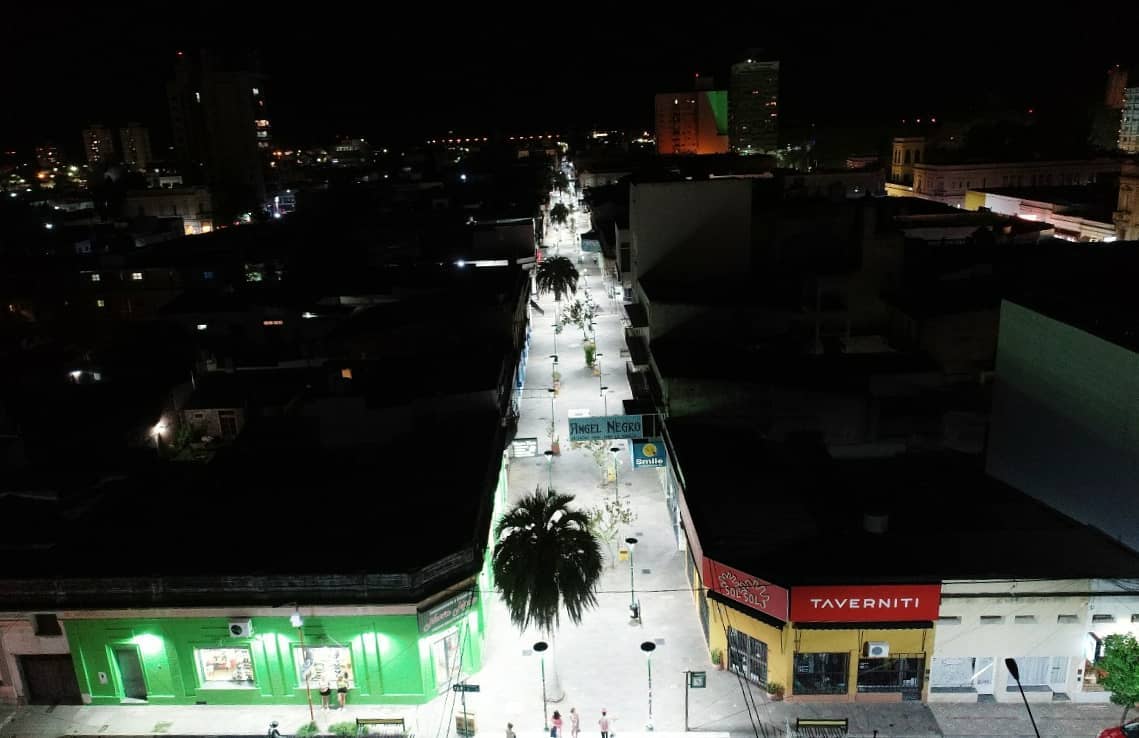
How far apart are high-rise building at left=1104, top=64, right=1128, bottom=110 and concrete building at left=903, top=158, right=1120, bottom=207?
136ft

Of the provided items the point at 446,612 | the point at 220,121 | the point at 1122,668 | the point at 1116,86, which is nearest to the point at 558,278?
the point at 446,612

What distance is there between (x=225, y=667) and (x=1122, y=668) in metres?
21.8

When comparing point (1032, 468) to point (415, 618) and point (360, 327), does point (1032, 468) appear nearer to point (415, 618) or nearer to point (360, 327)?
point (415, 618)

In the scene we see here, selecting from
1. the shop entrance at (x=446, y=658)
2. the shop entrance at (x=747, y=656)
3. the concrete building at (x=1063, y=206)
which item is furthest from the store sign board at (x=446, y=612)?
the concrete building at (x=1063, y=206)

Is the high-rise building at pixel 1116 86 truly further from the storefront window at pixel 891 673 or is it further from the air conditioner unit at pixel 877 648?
the air conditioner unit at pixel 877 648

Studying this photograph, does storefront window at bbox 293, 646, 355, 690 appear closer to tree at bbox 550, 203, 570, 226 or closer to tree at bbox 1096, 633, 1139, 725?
tree at bbox 1096, 633, 1139, 725

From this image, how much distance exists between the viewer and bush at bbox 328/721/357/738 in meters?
19.4

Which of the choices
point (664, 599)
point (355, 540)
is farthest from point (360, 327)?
point (664, 599)

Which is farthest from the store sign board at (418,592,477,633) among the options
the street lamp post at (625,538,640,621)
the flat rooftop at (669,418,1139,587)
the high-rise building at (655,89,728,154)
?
the high-rise building at (655,89,728,154)

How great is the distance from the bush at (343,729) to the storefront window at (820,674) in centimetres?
1119

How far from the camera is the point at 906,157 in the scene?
99562mm

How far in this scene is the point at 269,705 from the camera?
68.5 feet

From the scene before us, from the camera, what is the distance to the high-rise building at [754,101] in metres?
173

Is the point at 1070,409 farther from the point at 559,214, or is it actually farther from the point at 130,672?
the point at 559,214
